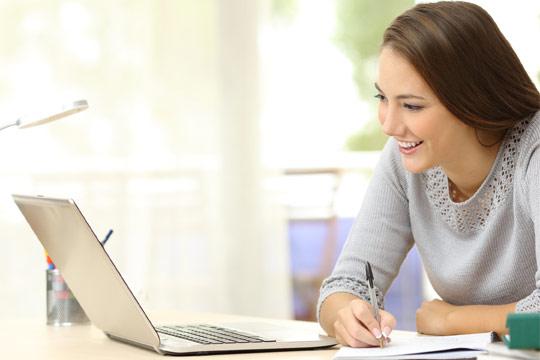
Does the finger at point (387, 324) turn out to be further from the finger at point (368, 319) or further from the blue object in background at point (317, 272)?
the blue object in background at point (317, 272)

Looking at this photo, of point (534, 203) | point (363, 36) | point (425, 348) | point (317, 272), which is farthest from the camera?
point (363, 36)

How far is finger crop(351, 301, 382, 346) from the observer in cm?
161

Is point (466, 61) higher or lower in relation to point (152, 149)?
lower

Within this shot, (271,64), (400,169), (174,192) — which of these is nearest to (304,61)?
(271,64)

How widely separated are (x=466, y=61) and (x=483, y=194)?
268 millimetres

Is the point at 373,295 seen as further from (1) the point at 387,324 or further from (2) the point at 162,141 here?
(2) the point at 162,141

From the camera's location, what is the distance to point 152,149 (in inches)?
153

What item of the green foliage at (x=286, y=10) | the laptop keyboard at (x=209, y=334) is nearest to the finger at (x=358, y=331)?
the laptop keyboard at (x=209, y=334)

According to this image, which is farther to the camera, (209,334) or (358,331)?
(209,334)

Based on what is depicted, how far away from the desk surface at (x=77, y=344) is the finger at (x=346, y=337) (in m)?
0.03

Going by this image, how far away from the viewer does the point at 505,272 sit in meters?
1.88

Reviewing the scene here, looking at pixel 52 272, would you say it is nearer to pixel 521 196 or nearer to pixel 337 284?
pixel 337 284

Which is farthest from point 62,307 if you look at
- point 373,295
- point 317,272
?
point 317,272

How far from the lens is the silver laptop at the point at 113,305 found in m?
1.61
